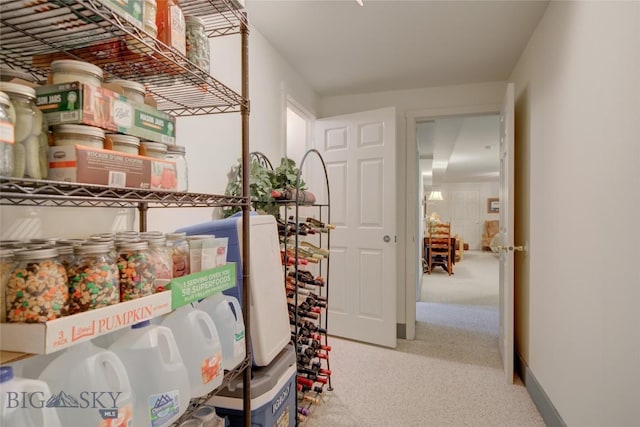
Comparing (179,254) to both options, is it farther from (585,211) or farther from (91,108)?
(585,211)

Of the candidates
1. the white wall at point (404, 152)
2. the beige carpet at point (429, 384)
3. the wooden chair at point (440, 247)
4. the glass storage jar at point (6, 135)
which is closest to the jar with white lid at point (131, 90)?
the glass storage jar at point (6, 135)

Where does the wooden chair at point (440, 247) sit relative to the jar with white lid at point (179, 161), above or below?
below

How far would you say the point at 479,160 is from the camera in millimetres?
8023

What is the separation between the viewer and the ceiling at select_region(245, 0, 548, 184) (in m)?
2.10

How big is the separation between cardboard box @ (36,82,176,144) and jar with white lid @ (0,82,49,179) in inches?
1.6

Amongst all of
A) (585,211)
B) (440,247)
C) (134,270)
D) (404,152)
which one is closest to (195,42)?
(134,270)

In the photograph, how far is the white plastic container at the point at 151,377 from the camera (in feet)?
2.63

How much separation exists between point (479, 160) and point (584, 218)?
703 centimetres


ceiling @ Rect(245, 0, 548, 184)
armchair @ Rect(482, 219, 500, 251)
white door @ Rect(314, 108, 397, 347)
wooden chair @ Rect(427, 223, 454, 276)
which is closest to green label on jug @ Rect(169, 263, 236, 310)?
ceiling @ Rect(245, 0, 548, 184)

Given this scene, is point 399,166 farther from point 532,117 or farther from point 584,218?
point 584,218

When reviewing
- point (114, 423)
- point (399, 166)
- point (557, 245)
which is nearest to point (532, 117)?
point (557, 245)

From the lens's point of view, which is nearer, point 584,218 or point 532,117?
point 584,218

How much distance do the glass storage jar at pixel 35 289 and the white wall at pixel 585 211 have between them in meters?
1.62

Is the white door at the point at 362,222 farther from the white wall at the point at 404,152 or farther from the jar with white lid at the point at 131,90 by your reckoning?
the jar with white lid at the point at 131,90
